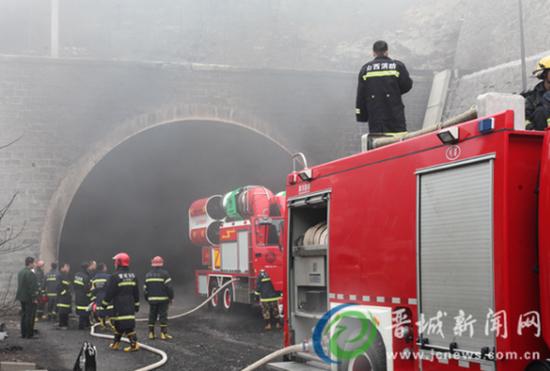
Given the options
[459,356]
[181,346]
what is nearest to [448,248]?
[459,356]

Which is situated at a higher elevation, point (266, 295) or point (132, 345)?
point (266, 295)

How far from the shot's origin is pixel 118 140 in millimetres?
21031

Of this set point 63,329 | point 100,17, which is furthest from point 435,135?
point 100,17

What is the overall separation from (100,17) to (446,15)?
16931mm

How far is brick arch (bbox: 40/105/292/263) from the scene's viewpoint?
20328 millimetres

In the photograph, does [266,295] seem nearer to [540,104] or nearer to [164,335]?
[164,335]

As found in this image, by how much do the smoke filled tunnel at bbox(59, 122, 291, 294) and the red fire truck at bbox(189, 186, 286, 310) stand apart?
419cm

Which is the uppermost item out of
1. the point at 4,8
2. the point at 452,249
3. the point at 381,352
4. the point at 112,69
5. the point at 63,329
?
the point at 4,8

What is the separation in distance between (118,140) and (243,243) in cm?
588

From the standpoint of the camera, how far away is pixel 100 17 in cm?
3828

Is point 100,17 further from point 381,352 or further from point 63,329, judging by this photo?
point 381,352

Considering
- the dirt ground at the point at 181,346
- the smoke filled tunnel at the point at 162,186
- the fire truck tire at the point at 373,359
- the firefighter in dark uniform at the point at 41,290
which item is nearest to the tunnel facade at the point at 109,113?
the smoke filled tunnel at the point at 162,186

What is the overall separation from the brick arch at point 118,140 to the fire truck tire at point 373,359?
1552 centimetres

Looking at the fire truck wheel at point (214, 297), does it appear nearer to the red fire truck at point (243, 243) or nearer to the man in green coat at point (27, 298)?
→ the red fire truck at point (243, 243)
